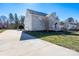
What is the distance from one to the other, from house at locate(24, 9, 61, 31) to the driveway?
22cm

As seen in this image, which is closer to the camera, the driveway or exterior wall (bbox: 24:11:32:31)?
the driveway

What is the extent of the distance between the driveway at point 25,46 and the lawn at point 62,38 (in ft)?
0.30

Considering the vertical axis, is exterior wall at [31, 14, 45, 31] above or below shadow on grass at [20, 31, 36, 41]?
above

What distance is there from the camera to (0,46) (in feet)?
11.4

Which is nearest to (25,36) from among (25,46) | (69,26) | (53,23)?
(25,46)

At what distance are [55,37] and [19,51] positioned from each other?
2.74 ft

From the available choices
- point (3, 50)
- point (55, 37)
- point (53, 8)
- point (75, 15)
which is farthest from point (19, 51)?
point (75, 15)

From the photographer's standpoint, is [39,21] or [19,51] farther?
[39,21]

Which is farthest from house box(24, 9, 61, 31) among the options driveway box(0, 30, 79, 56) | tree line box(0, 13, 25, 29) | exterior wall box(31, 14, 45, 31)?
driveway box(0, 30, 79, 56)

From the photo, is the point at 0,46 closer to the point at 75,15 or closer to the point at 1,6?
the point at 1,6

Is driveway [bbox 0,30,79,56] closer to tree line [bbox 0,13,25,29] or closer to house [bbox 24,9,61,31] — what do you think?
tree line [bbox 0,13,25,29]

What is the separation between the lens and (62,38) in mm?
3605

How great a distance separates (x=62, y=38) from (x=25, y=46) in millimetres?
797

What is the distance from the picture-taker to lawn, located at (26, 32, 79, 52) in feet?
11.5
